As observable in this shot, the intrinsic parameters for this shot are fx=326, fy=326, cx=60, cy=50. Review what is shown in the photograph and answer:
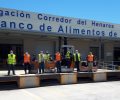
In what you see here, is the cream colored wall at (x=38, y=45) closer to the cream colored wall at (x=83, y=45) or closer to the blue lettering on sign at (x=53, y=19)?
the cream colored wall at (x=83, y=45)

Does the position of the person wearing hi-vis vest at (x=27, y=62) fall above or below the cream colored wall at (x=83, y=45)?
below

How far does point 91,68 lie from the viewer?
25.2 meters

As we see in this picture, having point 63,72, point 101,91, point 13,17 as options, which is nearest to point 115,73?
point 63,72

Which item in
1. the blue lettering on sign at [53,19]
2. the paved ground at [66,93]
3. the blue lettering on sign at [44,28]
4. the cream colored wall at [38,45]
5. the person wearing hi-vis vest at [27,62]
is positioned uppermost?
the blue lettering on sign at [53,19]

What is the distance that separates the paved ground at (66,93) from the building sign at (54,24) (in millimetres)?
7229

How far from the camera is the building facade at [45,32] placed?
85.4 ft

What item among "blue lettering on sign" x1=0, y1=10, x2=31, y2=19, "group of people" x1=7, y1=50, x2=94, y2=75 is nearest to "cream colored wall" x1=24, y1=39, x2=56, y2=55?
"blue lettering on sign" x1=0, y1=10, x2=31, y2=19

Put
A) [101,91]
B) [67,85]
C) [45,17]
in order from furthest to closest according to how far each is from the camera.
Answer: [45,17] → [67,85] → [101,91]

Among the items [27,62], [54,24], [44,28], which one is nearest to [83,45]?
[54,24]

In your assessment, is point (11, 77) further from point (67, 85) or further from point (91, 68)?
point (91, 68)

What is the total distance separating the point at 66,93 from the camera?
18.4 meters

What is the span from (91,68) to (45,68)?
370cm

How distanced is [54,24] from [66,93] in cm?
1154

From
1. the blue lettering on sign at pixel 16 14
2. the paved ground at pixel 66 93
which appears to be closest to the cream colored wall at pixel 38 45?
the blue lettering on sign at pixel 16 14
